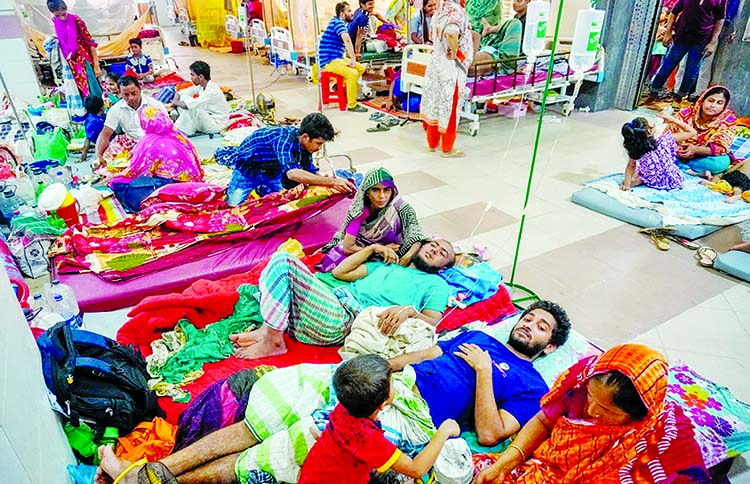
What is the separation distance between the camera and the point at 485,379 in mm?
1944

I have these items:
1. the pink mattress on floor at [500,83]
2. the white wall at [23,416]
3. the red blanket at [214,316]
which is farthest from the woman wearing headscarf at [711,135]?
the white wall at [23,416]

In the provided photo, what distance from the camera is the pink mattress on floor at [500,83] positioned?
621cm

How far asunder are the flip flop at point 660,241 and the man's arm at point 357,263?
2209 millimetres

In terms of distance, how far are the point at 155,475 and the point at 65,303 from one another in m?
1.56

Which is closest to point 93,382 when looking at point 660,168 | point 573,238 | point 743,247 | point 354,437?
point 354,437

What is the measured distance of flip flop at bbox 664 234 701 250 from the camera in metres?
3.67

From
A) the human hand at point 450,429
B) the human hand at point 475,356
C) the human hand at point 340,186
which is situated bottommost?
the human hand at point 475,356

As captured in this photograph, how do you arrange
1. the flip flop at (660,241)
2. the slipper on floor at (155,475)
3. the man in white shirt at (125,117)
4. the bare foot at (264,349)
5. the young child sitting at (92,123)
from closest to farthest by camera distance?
the slipper on floor at (155,475) → the bare foot at (264,349) → the flip flop at (660,241) → the man in white shirt at (125,117) → the young child sitting at (92,123)

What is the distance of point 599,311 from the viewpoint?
2.99 metres

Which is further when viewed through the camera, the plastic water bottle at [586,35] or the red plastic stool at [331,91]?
the red plastic stool at [331,91]

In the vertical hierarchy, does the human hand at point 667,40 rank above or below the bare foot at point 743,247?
above

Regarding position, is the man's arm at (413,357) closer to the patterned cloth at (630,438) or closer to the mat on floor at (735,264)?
the patterned cloth at (630,438)

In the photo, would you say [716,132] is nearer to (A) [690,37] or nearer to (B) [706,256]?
(B) [706,256]

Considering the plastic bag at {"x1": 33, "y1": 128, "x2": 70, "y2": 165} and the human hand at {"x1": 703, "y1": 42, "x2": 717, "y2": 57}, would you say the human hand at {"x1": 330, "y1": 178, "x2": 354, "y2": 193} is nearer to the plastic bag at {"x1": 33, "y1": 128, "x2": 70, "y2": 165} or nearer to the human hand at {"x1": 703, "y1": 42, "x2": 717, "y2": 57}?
the plastic bag at {"x1": 33, "y1": 128, "x2": 70, "y2": 165}
